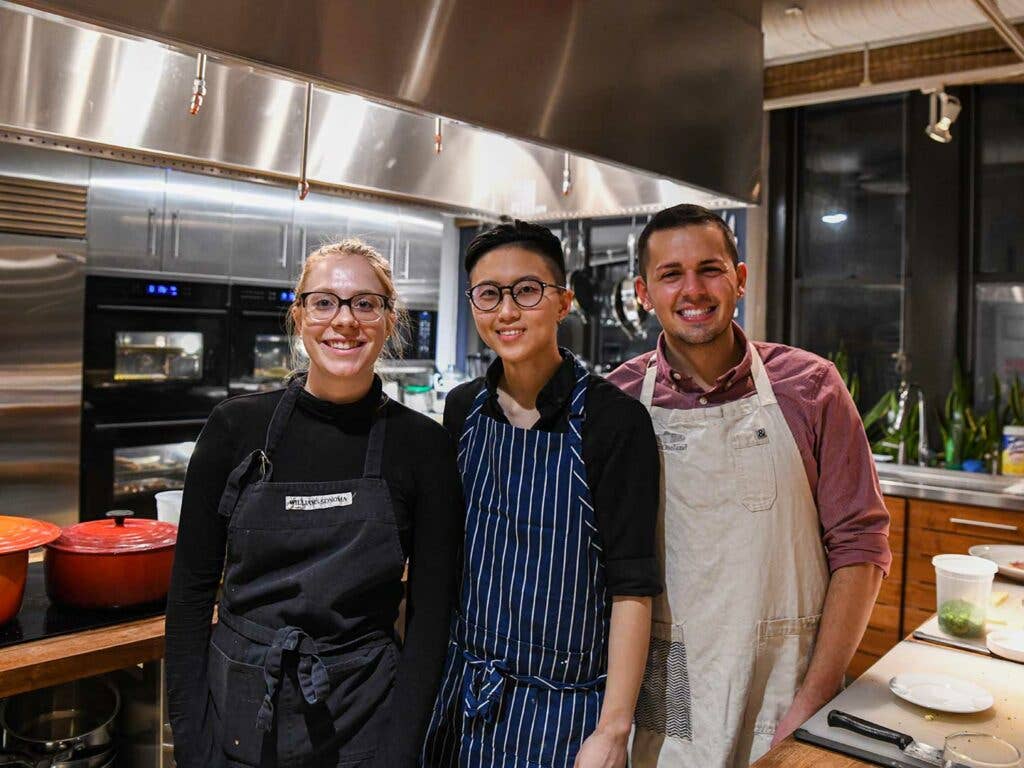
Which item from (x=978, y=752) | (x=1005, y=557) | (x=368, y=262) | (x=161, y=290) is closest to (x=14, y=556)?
(x=368, y=262)

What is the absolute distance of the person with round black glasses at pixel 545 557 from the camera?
56.9 inches

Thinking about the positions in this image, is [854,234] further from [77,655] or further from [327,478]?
[77,655]

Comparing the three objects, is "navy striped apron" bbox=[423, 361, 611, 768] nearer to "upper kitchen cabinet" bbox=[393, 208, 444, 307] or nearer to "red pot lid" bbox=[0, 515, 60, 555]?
"red pot lid" bbox=[0, 515, 60, 555]

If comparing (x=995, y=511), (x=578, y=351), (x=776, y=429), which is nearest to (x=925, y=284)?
(x=995, y=511)

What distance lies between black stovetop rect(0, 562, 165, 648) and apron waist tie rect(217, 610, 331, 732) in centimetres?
53

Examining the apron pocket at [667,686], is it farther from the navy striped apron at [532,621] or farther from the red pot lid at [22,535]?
the red pot lid at [22,535]

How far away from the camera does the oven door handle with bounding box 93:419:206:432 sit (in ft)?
13.2

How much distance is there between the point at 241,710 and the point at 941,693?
123 cm

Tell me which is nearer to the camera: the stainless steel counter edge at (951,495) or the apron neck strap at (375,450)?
the apron neck strap at (375,450)

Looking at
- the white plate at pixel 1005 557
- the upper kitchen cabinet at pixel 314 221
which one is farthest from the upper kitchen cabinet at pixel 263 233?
the white plate at pixel 1005 557

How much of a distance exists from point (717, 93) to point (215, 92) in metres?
1.52

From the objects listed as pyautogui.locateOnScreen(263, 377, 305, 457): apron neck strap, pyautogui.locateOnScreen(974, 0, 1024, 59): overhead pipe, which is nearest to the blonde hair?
pyautogui.locateOnScreen(263, 377, 305, 457): apron neck strap

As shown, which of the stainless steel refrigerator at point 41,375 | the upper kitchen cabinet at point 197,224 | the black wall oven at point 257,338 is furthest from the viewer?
the black wall oven at point 257,338

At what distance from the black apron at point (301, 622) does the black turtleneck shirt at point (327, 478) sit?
26 mm
